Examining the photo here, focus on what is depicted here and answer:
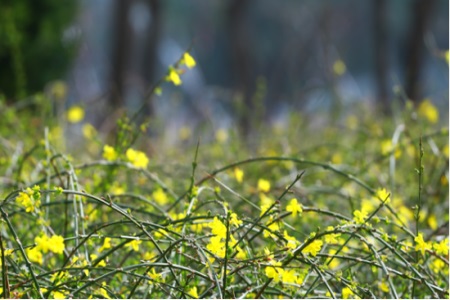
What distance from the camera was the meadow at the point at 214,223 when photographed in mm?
1992

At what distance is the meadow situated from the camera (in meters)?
1.99

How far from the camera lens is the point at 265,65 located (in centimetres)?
2912

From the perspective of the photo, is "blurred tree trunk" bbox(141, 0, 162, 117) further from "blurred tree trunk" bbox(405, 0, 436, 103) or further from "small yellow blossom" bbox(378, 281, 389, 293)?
"small yellow blossom" bbox(378, 281, 389, 293)

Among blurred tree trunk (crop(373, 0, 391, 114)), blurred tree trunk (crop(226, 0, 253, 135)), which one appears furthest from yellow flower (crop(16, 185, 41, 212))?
blurred tree trunk (crop(226, 0, 253, 135))

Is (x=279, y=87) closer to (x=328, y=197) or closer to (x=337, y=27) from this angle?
(x=337, y=27)

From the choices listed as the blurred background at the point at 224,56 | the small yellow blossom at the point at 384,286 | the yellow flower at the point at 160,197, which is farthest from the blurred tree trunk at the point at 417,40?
the small yellow blossom at the point at 384,286

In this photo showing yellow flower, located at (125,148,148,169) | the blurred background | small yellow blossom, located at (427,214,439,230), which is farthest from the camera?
the blurred background

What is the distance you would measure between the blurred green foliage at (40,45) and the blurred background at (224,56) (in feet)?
A: 0.04

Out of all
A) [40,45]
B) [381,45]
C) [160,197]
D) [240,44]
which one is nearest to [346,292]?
[160,197]

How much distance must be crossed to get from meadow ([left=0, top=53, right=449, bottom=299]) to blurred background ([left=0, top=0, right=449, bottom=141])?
1.09 feet

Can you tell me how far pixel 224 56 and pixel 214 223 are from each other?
109 ft

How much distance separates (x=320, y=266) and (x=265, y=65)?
89.7 feet

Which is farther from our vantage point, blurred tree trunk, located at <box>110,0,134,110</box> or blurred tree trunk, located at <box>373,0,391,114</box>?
blurred tree trunk, located at <box>373,0,391,114</box>

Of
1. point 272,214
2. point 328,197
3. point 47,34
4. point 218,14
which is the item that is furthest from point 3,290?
point 218,14
